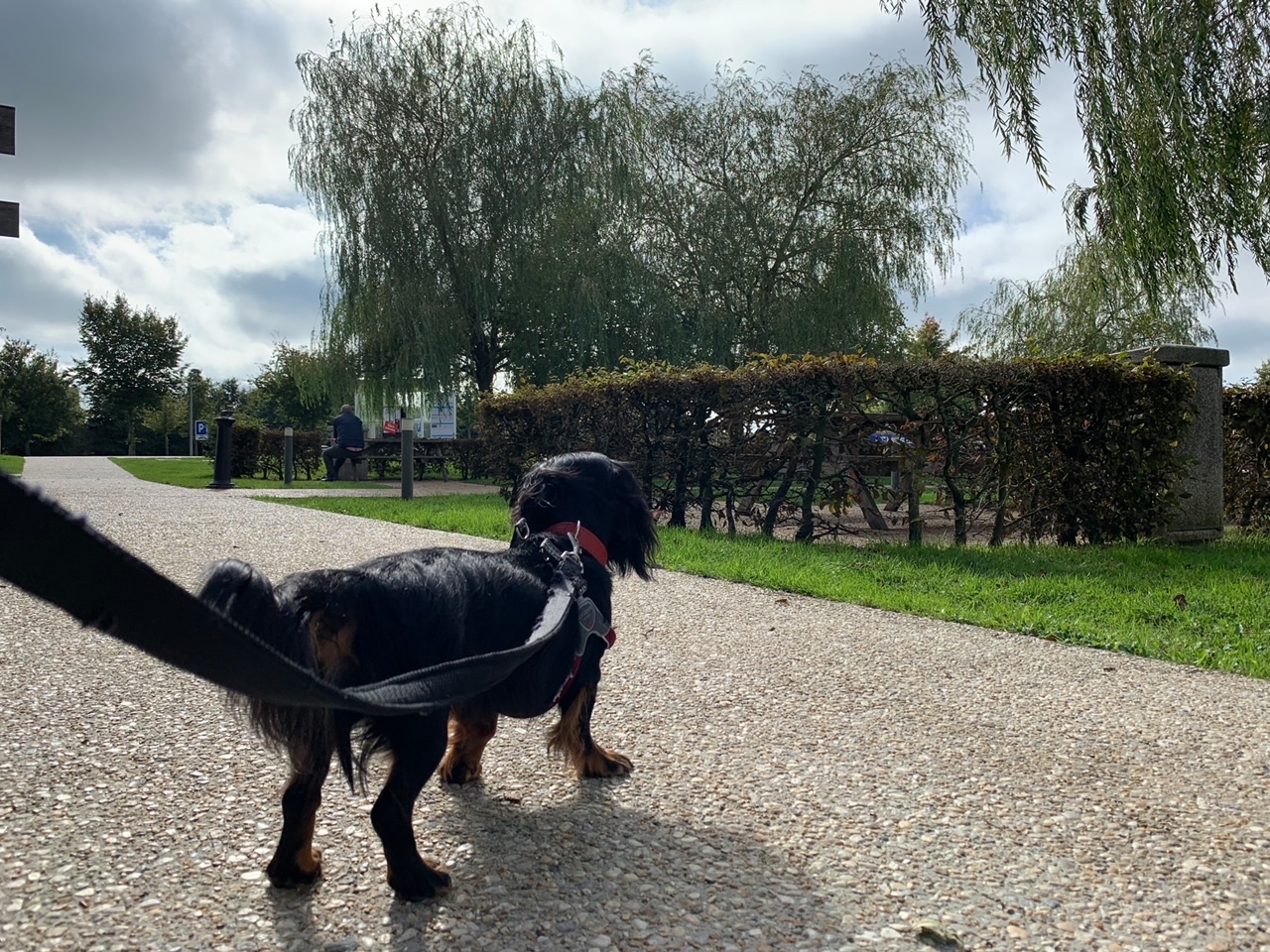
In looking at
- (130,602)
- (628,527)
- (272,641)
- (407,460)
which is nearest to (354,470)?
(407,460)

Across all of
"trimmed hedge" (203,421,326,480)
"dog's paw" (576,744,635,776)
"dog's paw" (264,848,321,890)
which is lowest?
"dog's paw" (264,848,321,890)

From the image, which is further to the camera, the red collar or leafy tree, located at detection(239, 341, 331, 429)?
leafy tree, located at detection(239, 341, 331, 429)

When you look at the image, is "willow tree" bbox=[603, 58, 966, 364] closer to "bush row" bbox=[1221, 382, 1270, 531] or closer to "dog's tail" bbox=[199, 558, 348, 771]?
"bush row" bbox=[1221, 382, 1270, 531]

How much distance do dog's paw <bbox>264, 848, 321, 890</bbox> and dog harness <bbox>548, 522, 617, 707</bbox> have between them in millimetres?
762

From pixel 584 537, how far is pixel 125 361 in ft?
218

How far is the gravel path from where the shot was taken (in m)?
2.10

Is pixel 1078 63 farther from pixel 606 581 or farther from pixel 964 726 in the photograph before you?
pixel 606 581

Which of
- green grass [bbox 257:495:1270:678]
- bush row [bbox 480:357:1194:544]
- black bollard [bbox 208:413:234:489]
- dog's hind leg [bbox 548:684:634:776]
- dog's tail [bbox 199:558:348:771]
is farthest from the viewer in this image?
black bollard [bbox 208:413:234:489]

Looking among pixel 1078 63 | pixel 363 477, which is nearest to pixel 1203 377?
pixel 1078 63

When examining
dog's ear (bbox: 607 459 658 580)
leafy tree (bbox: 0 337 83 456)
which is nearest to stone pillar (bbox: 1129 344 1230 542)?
dog's ear (bbox: 607 459 658 580)

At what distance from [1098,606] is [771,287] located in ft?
51.9

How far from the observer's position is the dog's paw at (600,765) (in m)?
3.01

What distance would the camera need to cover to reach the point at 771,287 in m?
20.7

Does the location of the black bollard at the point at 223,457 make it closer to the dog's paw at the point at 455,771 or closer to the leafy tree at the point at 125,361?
the dog's paw at the point at 455,771
